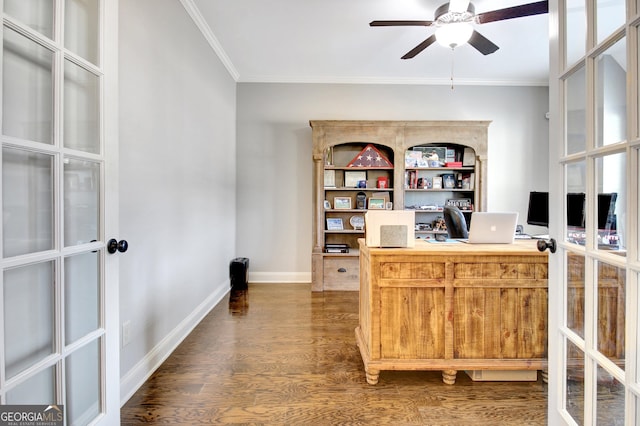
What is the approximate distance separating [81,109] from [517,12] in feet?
9.02

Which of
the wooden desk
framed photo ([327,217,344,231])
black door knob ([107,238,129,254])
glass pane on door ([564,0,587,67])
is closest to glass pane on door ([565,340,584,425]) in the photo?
the wooden desk

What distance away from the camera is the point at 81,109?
1.25 meters

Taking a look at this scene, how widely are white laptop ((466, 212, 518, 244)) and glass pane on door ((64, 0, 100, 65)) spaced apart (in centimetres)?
236

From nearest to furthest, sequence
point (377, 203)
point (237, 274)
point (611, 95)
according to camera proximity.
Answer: point (611, 95) → point (237, 274) → point (377, 203)

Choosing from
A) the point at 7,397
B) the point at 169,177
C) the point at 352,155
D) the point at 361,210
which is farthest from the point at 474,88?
the point at 7,397

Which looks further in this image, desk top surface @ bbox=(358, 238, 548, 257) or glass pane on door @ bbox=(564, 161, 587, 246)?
desk top surface @ bbox=(358, 238, 548, 257)

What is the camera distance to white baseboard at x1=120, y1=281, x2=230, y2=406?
5.86 feet

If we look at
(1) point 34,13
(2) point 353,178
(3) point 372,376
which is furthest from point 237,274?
(1) point 34,13

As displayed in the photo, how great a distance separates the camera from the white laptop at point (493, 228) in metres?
2.17

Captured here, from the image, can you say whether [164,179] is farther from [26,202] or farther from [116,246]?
[26,202]

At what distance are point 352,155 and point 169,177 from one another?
2.65m

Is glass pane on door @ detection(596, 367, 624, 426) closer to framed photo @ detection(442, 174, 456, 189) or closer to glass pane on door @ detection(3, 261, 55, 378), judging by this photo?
glass pane on door @ detection(3, 261, 55, 378)

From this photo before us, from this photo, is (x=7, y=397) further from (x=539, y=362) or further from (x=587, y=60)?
(x=539, y=362)

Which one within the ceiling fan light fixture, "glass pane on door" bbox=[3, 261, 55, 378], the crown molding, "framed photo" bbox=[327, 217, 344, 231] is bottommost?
"glass pane on door" bbox=[3, 261, 55, 378]
